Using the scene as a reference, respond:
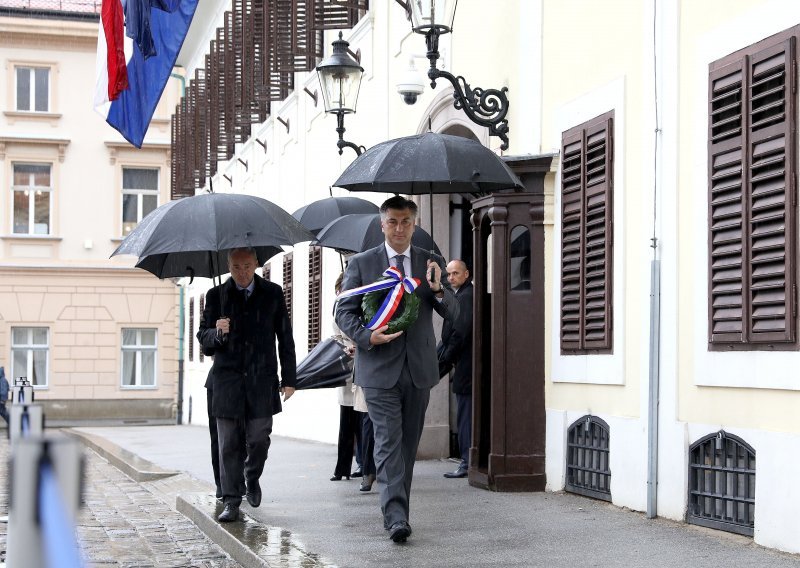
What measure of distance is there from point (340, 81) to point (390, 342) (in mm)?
5877

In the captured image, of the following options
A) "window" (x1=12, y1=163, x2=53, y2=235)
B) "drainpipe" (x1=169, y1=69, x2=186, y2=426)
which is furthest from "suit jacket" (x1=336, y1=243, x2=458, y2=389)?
"window" (x1=12, y1=163, x2=53, y2=235)

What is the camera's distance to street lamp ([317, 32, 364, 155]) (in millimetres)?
13250

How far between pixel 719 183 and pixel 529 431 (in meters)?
3.05

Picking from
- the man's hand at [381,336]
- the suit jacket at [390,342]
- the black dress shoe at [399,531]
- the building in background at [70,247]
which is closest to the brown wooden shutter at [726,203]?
the suit jacket at [390,342]

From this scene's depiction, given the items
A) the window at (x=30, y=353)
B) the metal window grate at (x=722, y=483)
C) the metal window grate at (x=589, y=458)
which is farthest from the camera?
the window at (x=30, y=353)

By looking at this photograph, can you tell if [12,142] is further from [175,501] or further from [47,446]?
[47,446]

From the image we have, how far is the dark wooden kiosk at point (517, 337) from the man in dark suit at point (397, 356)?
2439 mm

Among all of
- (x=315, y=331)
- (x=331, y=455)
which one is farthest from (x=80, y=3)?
(x=331, y=455)

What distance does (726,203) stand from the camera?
782 centimetres

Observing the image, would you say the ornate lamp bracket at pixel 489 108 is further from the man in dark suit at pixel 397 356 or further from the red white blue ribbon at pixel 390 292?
the red white blue ribbon at pixel 390 292

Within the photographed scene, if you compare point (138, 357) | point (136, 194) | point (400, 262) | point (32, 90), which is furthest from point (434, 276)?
point (32, 90)

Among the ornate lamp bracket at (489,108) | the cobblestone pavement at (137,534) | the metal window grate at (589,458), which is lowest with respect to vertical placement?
the cobblestone pavement at (137,534)

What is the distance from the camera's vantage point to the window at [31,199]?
38562mm

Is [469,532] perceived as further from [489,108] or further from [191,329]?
[191,329]
